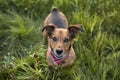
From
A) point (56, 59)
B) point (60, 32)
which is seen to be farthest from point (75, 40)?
point (60, 32)

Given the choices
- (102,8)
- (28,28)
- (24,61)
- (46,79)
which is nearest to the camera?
(46,79)

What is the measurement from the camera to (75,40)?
480 cm

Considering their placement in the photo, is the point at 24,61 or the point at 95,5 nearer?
the point at 24,61

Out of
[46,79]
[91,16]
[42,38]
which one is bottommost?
[46,79]

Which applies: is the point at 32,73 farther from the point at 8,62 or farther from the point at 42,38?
the point at 42,38

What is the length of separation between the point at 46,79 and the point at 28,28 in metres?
1.22

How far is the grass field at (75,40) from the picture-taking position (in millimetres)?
4402

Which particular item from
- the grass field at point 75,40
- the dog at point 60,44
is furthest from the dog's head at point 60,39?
the grass field at point 75,40

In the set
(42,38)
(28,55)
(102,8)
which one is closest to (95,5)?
(102,8)

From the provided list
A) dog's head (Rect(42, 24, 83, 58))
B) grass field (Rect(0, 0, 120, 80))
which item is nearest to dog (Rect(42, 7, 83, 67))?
dog's head (Rect(42, 24, 83, 58))

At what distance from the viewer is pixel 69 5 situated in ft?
18.3

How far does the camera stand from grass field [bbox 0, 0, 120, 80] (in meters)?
4.40

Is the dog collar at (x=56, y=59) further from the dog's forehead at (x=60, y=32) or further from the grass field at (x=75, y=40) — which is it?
the dog's forehead at (x=60, y=32)

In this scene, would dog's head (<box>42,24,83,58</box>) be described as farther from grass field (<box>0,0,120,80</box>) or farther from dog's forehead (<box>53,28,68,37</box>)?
grass field (<box>0,0,120,80</box>)
